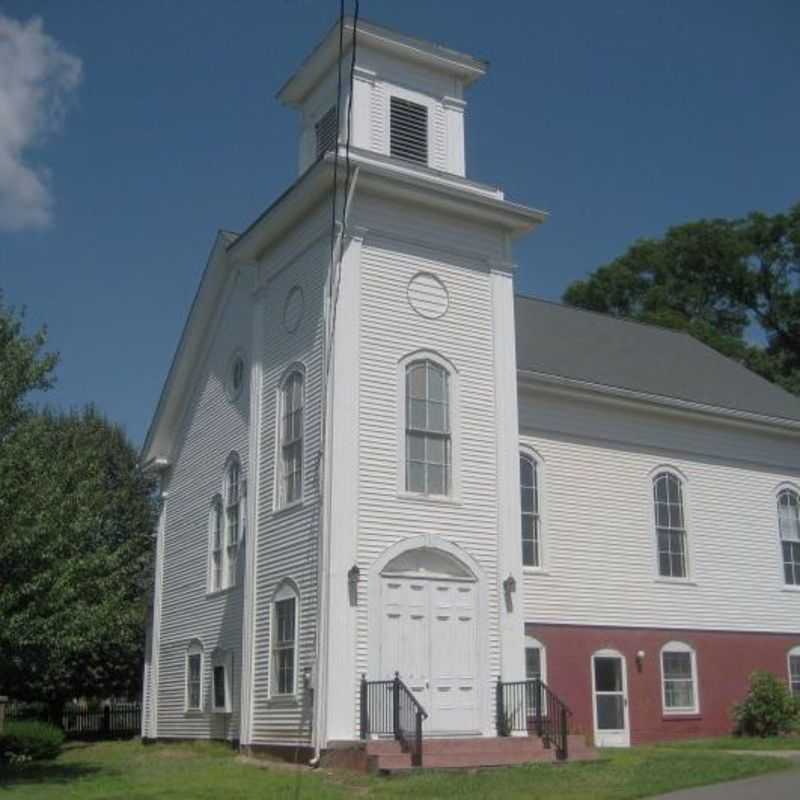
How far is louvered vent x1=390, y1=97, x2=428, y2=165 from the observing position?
826 inches

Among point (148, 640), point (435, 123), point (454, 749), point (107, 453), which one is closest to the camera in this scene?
point (454, 749)

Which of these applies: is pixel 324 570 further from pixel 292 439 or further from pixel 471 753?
pixel 471 753

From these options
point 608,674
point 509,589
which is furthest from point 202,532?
point 608,674

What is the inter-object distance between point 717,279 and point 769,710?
31757 mm

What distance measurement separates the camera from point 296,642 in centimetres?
1802

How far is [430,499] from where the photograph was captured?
18547mm

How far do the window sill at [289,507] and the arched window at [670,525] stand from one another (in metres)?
9.00

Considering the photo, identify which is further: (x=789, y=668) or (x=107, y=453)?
(x=107, y=453)

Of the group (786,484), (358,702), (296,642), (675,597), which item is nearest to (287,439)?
(296,642)

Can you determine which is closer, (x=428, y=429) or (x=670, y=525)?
(x=428, y=429)

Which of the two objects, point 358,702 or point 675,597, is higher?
point 675,597

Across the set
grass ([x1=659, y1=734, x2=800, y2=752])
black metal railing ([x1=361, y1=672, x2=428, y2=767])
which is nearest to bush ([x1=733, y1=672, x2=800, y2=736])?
grass ([x1=659, y1=734, x2=800, y2=752])

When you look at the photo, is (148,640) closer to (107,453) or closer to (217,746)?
(217,746)

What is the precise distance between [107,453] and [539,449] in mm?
20732
